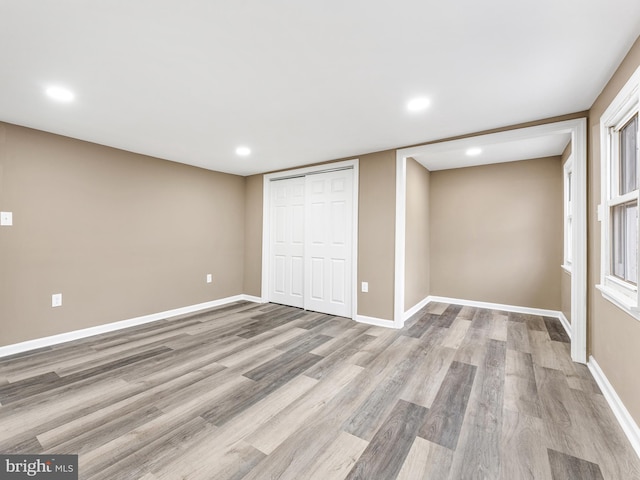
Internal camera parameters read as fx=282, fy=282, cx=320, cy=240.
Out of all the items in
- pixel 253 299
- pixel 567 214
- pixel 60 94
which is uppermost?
pixel 60 94

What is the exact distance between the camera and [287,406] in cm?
194

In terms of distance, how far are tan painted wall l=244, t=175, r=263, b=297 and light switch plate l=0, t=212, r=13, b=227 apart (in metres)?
2.95

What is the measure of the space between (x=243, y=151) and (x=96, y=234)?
79.0 inches

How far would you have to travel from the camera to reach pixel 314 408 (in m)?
1.91

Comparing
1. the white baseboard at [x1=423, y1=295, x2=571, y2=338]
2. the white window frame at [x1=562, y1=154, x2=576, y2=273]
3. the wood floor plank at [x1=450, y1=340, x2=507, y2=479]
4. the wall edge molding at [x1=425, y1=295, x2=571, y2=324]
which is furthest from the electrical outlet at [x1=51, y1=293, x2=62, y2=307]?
the white window frame at [x1=562, y1=154, x2=576, y2=273]

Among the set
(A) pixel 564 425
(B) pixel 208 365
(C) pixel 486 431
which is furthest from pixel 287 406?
(A) pixel 564 425

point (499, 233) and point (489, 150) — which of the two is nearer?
point (489, 150)

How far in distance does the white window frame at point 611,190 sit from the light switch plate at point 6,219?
501cm

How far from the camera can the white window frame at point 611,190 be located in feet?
5.80

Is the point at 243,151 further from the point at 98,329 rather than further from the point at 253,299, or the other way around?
the point at 98,329

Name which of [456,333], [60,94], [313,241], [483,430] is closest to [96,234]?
[60,94]

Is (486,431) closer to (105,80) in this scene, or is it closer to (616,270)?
(616,270)

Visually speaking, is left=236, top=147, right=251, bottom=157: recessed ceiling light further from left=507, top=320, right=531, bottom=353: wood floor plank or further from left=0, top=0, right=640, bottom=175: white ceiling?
left=507, top=320, right=531, bottom=353: wood floor plank

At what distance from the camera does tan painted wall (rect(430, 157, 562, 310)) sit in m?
4.09
